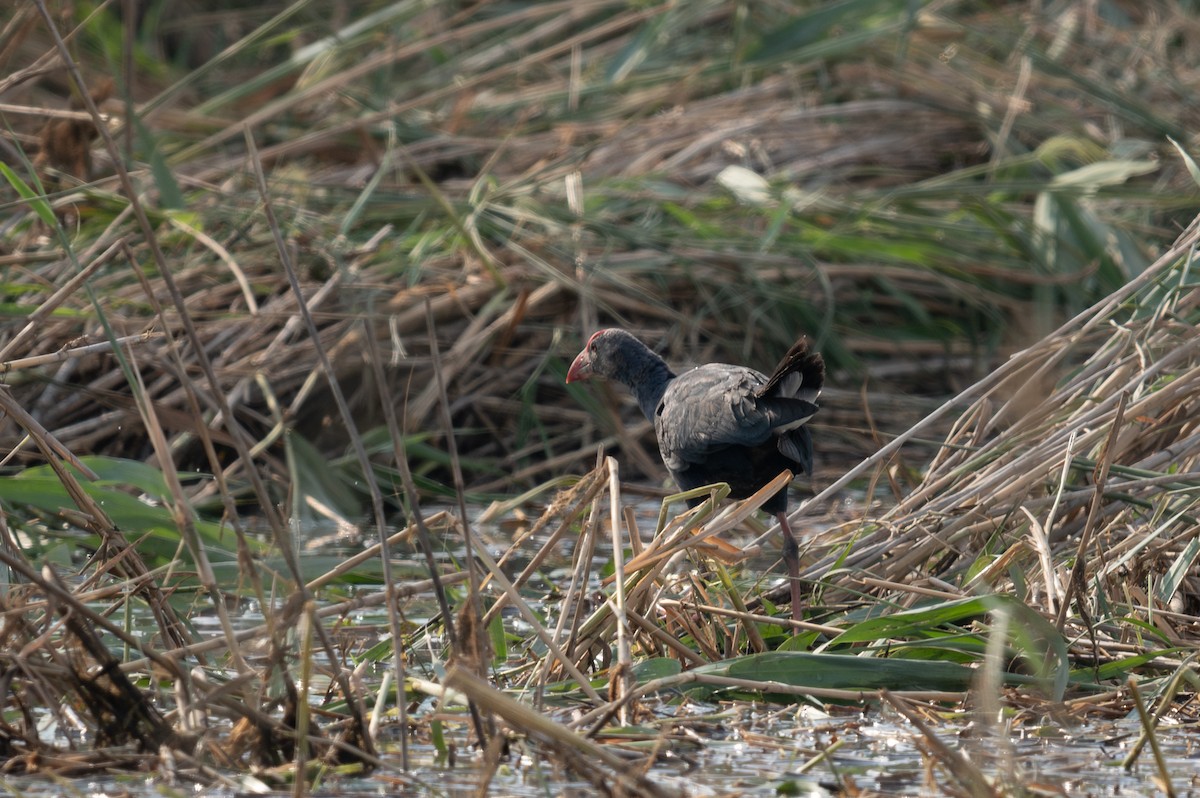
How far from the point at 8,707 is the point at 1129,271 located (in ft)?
13.7

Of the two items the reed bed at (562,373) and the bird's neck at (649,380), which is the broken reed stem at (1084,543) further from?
the bird's neck at (649,380)

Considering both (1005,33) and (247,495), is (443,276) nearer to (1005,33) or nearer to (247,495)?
(247,495)

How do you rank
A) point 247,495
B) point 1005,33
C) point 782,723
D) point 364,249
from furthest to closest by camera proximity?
point 1005,33 → point 364,249 → point 247,495 → point 782,723

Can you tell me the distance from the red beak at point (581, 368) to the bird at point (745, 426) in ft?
1.25

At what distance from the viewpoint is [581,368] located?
154 inches

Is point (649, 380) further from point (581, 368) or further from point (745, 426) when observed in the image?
point (745, 426)

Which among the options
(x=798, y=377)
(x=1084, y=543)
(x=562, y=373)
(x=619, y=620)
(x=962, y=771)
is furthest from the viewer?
(x=562, y=373)

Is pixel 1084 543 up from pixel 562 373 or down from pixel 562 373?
up

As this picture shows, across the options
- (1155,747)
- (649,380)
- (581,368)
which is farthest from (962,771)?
(581,368)

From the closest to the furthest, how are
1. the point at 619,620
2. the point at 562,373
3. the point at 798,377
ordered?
the point at 619,620 < the point at 798,377 < the point at 562,373

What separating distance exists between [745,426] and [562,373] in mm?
2383

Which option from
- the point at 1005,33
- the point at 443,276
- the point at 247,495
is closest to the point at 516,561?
the point at 247,495

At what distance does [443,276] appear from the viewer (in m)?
5.42

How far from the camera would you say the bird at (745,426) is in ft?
9.44
